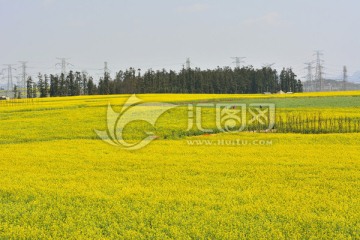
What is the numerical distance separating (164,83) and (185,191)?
102m

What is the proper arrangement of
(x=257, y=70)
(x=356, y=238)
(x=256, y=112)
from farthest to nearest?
(x=257, y=70) → (x=256, y=112) → (x=356, y=238)

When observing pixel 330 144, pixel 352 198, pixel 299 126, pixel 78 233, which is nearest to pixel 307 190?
pixel 352 198

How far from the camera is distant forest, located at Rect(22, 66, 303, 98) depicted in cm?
10231

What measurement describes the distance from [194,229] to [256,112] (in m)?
27.6

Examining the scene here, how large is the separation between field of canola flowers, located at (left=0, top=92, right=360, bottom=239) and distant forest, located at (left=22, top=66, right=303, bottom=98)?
290ft

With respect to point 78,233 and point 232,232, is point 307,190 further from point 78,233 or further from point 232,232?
point 78,233

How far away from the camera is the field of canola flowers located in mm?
7645

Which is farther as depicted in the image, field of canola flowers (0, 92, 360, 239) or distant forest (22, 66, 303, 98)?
distant forest (22, 66, 303, 98)

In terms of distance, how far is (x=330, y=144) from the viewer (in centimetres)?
1838

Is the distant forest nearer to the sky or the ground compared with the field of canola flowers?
nearer to the sky

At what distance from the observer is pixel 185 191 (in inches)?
402

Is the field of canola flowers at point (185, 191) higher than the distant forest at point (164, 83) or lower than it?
lower

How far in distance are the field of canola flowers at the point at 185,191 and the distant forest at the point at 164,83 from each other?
8842 cm

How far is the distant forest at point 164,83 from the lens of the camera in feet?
336
